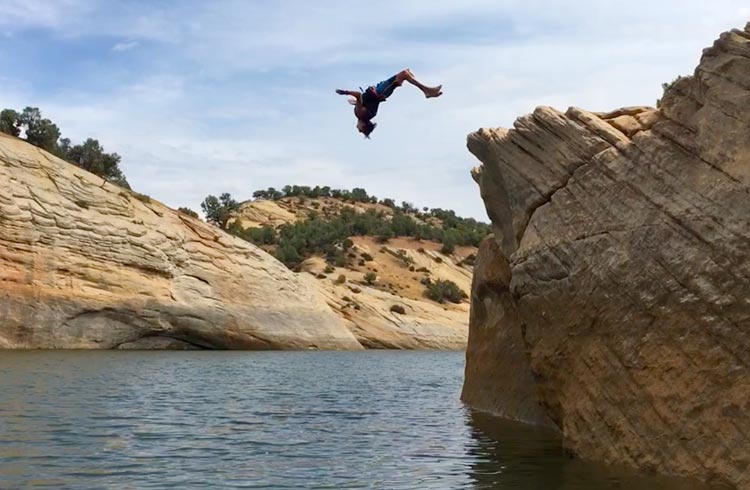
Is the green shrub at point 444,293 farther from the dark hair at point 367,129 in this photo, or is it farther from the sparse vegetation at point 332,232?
the dark hair at point 367,129

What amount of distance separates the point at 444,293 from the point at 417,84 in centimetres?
6248

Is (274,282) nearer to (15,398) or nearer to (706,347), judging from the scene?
(15,398)

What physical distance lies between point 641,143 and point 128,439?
10386mm

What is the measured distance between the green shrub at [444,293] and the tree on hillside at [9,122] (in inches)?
1468

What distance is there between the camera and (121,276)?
153ft

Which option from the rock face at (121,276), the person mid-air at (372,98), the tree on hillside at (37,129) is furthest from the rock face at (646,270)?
the tree on hillside at (37,129)

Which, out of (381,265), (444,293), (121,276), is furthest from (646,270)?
(381,265)

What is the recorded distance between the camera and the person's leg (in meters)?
14.0

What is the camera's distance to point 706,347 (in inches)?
469

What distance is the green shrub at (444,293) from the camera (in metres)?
75.8

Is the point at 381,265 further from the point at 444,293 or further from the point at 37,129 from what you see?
the point at 37,129

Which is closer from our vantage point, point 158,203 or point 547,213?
point 547,213

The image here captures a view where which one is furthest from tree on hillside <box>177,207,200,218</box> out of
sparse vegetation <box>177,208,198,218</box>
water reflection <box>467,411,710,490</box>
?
water reflection <box>467,411,710,490</box>

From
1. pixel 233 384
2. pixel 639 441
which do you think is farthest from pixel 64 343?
A: pixel 639 441
